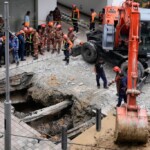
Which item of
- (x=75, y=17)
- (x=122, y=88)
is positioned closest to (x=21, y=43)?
(x=75, y=17)

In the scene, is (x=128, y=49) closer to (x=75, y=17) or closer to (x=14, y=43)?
(x=14, y=43)

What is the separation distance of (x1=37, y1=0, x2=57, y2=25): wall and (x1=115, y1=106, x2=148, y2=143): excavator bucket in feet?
34.5

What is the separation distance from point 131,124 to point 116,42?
6.16 metres

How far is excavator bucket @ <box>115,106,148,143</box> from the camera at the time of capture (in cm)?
1214

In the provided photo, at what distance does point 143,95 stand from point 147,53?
1.93 metres

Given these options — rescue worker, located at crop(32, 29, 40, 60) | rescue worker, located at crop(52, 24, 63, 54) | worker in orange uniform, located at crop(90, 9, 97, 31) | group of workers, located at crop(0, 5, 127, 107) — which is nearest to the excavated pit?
group of workers, located at crop(0, 5, 127, 107)

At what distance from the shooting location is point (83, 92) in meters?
16.4

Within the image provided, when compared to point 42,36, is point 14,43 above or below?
below

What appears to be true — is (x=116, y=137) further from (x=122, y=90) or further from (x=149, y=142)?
(x=122, y=90)

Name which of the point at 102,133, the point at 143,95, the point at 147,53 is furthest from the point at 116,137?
the point at 147,53

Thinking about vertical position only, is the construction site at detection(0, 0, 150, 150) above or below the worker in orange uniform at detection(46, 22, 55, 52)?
below

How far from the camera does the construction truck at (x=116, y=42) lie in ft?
55.9

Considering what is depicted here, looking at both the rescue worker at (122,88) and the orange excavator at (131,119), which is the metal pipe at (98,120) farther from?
the rescue worker at (122,88)

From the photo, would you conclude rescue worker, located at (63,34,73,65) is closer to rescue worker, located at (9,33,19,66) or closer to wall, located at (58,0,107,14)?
rescue worker, located at (9,33,19,66)
